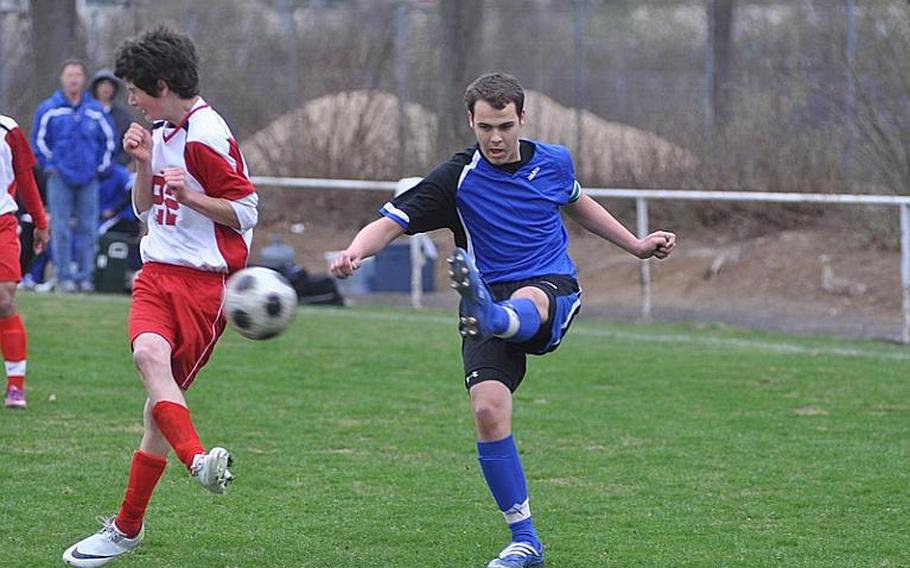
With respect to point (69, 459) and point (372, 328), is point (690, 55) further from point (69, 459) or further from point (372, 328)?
point (69, 459)

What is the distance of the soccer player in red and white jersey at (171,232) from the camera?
543 cm

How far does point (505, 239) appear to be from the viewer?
5637 mm

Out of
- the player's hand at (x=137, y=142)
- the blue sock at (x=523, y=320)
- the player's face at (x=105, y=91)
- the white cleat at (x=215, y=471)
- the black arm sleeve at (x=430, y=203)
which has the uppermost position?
the player's face at (x=105, y=91)

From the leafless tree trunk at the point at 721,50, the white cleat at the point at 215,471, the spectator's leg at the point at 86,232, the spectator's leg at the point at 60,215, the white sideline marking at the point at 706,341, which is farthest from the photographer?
the leafless tree trunk at the point at 721,50

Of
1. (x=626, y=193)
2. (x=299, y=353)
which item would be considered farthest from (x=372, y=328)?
(x=626, y=193)

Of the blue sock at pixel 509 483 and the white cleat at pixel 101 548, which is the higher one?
the blue sock at pixel 509 483

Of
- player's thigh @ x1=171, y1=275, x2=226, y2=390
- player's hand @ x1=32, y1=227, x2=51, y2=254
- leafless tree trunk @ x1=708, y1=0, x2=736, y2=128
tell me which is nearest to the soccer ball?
player's thigh @ x1=171, y1=275, x2=226, y2=390

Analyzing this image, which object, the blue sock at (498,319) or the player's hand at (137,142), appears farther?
the player's hand at (137,142)

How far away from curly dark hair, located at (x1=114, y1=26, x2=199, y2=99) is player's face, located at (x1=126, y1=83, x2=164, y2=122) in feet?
0.07

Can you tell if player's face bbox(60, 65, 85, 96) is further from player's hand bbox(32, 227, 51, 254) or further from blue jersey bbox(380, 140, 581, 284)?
blue jersey bbox(380, 140, 581, 284)

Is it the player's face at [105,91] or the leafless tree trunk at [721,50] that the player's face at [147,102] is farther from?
the leafless tree trunk at [721,50]

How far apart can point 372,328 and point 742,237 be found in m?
5.52

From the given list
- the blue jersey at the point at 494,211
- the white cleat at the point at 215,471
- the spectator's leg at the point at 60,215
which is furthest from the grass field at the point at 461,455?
the spectator's leg at the point at 60,215

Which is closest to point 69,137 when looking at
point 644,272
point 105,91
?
point 105,91
